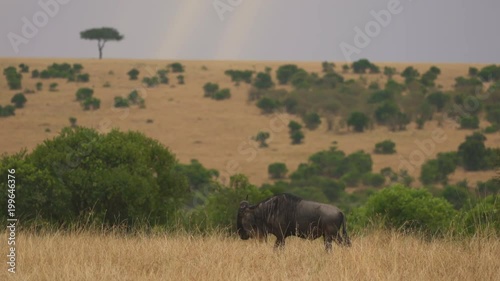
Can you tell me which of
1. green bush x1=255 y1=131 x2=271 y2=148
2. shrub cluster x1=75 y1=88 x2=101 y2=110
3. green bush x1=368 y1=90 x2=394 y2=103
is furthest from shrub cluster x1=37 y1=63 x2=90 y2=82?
green bush x1=368 y1=90 x2=394 y2=103

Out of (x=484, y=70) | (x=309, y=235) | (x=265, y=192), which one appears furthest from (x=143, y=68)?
(x=309, y=235)

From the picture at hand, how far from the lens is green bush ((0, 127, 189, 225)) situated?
18.7 metres

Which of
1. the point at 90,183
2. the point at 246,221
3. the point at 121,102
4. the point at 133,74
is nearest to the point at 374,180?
the point at 121,102

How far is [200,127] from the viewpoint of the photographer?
8694 cm

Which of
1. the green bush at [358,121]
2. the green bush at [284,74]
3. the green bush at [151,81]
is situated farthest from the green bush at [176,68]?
the green bush at [358,121]

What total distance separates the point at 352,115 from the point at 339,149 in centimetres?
910

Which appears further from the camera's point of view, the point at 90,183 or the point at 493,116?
the point at 493,116

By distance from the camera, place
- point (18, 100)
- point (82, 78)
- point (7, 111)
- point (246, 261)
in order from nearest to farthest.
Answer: point (246, 261) < point (7, 111) < point (18, 100) < point (82, 78)

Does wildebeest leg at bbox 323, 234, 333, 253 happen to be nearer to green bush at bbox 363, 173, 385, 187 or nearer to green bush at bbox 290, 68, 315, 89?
green bush at bbox 363, 173, 385, 187

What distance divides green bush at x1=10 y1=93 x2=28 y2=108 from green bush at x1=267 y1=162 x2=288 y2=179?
34.7m

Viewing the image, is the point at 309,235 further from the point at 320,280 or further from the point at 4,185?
the point at 4,185

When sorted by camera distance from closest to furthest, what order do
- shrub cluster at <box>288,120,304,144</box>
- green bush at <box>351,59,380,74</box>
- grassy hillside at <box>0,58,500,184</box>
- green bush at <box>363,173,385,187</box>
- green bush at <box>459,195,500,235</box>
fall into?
green bush at <box>459,195,500,235</box>, green bush at <box>363,173,385,187</box>, grassy hillside at <box>0,58,500,184</box>, shrub cluster at <box>288,120,304,144</box>, green bush at <box>351,59,380,74</box>

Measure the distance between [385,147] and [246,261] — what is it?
64787 mm

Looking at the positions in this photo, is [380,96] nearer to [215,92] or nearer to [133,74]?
[215,92]
